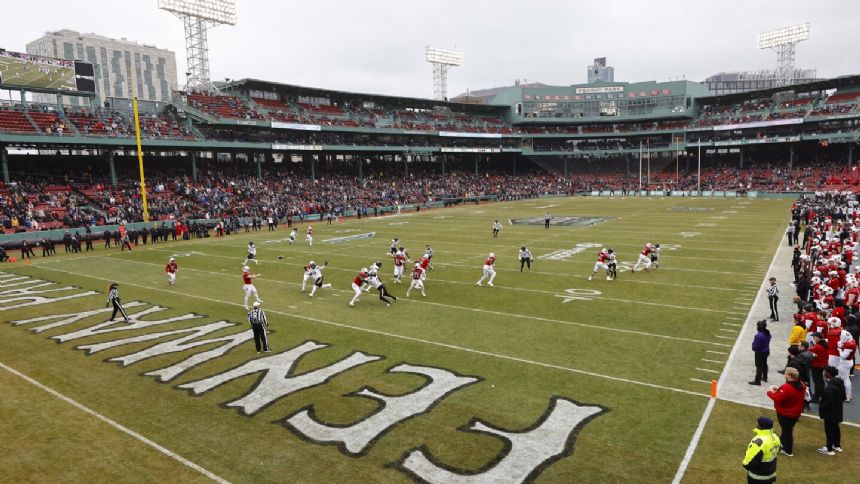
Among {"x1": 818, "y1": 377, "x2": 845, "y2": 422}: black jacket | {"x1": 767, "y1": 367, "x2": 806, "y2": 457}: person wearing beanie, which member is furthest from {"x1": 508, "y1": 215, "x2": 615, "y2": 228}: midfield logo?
{"x1": 767, "y1": 367, "x2": 806, "y2": 457}: person wearing beanie

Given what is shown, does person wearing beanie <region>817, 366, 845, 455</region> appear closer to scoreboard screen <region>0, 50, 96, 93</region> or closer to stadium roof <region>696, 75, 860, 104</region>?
scoreboard screen <region>0, 50, 96, 93</region>

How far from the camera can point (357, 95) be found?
7588cm

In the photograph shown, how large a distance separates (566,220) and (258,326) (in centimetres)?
3389

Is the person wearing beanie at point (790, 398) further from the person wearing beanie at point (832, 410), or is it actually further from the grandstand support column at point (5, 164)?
the grandstand support column at point (5, 164)

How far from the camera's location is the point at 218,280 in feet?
75.3

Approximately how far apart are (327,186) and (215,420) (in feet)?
177

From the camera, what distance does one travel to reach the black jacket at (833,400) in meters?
7.70

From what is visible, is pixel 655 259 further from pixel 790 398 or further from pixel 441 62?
pixel 441 62

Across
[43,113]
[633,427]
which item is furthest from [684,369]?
[43,113]

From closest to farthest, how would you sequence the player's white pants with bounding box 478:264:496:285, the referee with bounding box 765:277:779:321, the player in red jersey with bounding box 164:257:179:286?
the referee with bounding box 765:277:779:321, the player's white pants with bounding box 478:264:496:285, the player in red jersey with bounding box 164:257:179:286

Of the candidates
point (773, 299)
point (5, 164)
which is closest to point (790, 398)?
point (773, 299)

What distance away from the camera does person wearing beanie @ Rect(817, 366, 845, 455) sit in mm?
7719

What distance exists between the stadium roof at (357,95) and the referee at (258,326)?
184 feet

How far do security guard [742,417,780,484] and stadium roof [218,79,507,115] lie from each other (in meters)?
65.0
